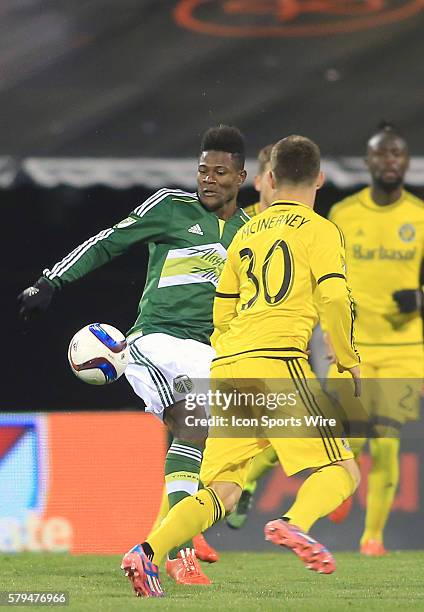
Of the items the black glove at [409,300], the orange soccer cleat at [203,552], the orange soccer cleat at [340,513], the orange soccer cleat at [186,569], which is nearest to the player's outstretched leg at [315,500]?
the orange soccer cleat at [186,569]

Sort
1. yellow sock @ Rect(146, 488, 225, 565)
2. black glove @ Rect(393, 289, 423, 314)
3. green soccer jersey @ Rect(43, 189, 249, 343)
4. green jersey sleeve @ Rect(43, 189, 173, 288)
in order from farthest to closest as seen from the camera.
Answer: black glove @ Rect(393, 289, 423, 314), green soccer jersey @ Rect(43, 189, 249, 343), green jersey sleeve @ Rect(43, 189, 173, 288), yellow sock @ Rect(146, 488, 225, 565)

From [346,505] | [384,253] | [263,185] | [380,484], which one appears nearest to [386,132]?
[384,253]

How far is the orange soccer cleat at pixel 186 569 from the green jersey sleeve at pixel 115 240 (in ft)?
3.92

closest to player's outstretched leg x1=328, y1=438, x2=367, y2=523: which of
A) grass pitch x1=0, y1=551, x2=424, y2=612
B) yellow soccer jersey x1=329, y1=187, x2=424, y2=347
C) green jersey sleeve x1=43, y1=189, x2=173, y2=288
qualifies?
grass pitch x1=0, y1=551, x2=424, y2=612

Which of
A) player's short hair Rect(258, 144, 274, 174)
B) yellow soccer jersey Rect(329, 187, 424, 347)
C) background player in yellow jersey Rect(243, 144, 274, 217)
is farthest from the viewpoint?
yellow soccer jersey Rect(329, 187, 424, 347)

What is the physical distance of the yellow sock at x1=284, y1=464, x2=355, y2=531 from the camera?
16.7 feet

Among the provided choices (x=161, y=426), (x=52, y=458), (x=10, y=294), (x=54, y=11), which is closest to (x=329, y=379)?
(x=161, y=426)

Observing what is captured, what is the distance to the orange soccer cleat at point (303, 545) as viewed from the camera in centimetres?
487

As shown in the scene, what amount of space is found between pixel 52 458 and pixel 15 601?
Result: 3207 millimetres

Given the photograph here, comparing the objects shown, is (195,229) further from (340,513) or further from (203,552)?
(340,513)

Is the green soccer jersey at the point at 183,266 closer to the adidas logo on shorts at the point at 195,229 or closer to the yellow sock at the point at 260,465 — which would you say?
the adidas logo on shorts at the point at 195,229

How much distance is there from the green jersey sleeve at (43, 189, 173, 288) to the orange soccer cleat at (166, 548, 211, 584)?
1196 millimetres

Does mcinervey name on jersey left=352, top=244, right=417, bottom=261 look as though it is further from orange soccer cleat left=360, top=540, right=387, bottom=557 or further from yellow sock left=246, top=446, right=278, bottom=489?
orange soccer cleat left=360, top=540, right=387, bottom=557

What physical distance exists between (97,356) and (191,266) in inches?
23.5
